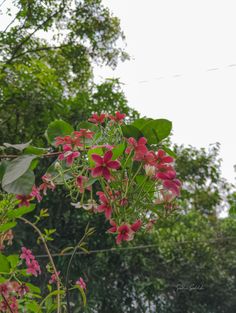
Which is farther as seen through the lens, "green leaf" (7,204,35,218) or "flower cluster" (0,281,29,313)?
"flower cluster" (0,281,29,313)

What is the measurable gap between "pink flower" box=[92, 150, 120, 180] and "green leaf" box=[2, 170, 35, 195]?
88 mm

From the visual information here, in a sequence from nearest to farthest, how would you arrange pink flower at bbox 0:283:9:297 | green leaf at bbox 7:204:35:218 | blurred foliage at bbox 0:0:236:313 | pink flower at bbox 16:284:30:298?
green leaf at bbox 7:204:35:218, pink flower at bbox 0:283:9:297, pink flower at bbox 16:284:30:298, blurred foliage at bbox 0:0:236:313

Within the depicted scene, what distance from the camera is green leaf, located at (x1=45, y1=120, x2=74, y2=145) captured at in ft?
2.24

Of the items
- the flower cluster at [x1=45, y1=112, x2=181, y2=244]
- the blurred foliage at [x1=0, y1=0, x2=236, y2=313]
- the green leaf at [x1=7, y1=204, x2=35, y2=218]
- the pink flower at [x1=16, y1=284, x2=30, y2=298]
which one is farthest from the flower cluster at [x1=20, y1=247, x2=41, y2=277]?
the blurred foliage at [x1=0, y1=0, x2=236, y2=313]

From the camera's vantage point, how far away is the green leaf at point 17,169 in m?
0.53

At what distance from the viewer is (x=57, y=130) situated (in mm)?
687

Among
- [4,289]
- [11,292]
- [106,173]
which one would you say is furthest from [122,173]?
[11,292]

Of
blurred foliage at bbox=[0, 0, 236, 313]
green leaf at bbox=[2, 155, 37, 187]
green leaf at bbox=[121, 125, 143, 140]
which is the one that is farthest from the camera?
blurred foliage at bbox=[0, 0, 236, 313]

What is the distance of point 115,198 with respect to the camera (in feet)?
2.13

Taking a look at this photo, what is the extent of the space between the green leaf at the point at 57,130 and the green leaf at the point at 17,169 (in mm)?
106

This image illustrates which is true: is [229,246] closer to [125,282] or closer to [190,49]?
[125,282]

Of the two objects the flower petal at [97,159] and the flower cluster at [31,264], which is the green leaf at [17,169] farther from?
the flower cluster at [31,264]

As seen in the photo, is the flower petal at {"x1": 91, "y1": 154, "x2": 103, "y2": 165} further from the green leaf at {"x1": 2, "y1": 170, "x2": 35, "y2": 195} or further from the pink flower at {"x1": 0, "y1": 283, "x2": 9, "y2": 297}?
the pink flower at {"x1": 0, "y1": 283, "x2": 9, "y2": 297}

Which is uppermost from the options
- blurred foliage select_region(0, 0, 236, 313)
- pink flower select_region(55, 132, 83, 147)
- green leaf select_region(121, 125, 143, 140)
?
green leaf select_region(121, 125, 143, 140)
